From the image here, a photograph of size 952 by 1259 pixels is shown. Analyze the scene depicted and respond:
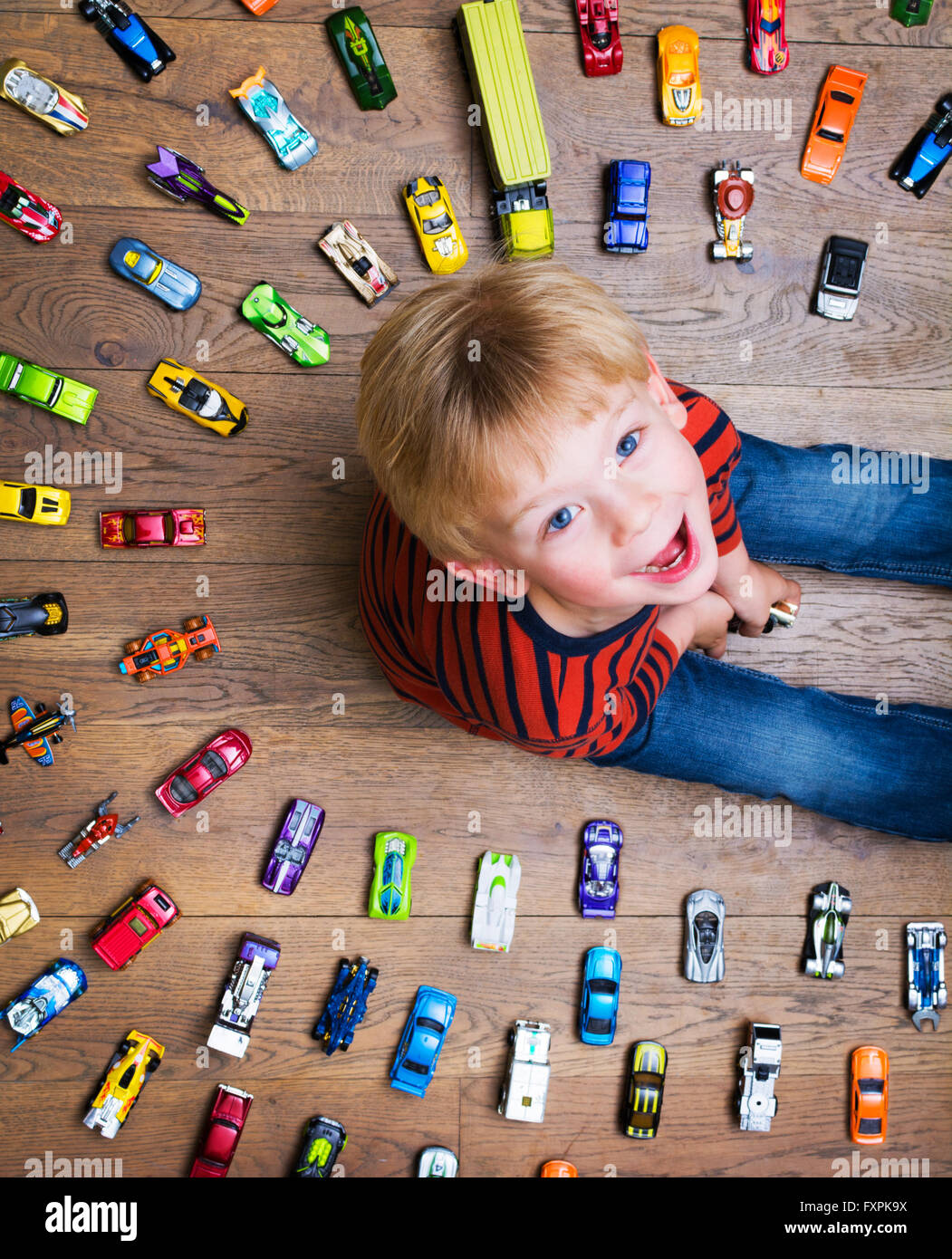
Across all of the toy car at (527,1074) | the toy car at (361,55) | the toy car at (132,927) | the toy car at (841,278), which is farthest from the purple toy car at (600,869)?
the toy car at (361,55)

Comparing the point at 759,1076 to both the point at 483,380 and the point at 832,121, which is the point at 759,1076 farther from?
the point at 832,121

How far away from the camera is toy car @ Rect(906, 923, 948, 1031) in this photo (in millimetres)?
1185

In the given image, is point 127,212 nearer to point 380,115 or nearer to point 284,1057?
point 380,115

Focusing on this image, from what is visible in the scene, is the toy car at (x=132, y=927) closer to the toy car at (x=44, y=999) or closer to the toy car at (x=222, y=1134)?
the toy car at (x=44, y=999)

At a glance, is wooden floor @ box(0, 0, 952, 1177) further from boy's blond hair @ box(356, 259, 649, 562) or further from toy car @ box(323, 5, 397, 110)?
boy's blond hair @ box(356, 259, 649, 562)

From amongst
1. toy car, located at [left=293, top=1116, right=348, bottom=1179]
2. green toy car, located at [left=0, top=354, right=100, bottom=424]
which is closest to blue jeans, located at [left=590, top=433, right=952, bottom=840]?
toy car, located at [left=293, top=1116, right=348, bottom=1179]

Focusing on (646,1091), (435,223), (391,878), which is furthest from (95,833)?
(435,223)

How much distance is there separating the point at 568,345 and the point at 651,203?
2.16ft

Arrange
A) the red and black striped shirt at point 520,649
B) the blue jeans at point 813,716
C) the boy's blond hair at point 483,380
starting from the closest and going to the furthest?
the boy's blond hair at point 483,380, the red and black striped shirt at point 520,649, the blue jeans at point 813,716

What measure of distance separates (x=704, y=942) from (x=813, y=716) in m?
0.32

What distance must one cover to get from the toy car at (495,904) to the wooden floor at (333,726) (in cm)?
2

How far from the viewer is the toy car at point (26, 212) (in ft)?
3.74

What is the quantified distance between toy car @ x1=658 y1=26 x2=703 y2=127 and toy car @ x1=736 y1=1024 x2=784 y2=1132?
1.19 metres
